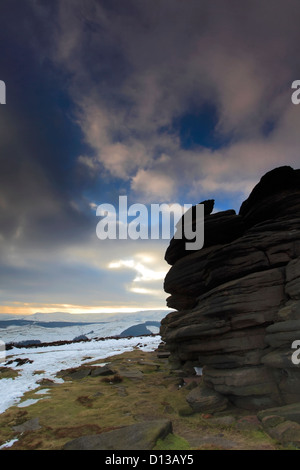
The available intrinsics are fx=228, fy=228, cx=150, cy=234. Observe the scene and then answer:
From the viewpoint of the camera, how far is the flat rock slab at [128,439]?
9.68m

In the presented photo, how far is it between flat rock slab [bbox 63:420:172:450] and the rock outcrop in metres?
4.96

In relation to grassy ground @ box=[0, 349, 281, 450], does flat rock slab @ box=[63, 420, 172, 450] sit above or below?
above

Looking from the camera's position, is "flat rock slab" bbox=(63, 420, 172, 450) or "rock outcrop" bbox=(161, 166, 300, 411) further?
"rock outcrop" bbox=(161, 166, 300, 411)

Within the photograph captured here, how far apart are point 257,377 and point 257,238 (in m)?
9.30

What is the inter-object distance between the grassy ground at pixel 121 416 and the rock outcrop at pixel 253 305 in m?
2.04

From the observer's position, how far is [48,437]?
11.8 meters

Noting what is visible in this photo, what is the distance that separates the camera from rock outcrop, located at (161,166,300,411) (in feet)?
45.0

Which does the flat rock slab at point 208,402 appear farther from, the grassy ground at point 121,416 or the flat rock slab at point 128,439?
the flat rock slab at point 128,439

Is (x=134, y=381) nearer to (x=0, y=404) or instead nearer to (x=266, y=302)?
(x=0, y=404)

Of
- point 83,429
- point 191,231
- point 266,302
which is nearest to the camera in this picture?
point 83,429

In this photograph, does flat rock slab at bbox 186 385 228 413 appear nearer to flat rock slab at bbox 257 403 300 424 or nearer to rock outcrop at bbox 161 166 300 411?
rock outcrop at bbox 161 166 300 411

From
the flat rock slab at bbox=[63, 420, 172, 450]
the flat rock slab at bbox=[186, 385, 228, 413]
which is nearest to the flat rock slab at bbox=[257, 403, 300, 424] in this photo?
the flat rock slab at bbox=[186, 385, 228, 413]
